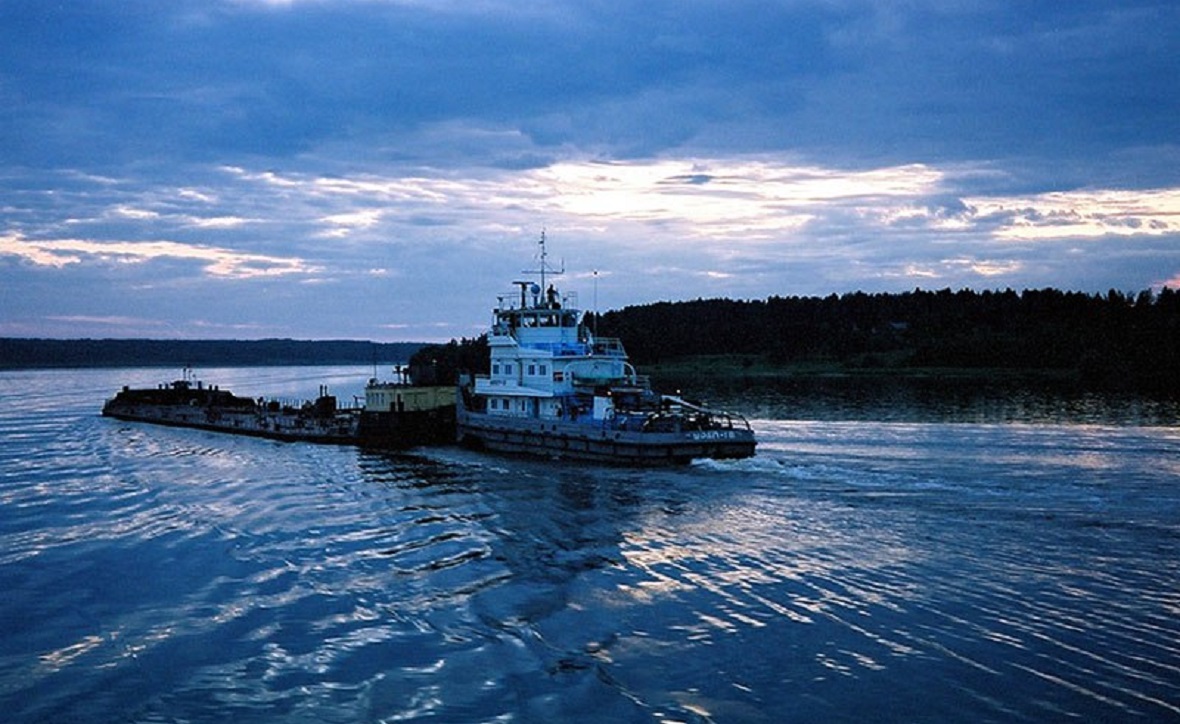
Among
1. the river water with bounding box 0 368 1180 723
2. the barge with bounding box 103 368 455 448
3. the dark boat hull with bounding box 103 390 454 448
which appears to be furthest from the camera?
the barge with bounding box 103 368 455 448

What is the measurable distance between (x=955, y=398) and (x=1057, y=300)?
101437 mm

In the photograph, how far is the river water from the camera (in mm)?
17172

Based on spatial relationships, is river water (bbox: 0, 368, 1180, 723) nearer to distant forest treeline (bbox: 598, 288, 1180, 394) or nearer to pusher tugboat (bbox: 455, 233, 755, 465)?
pusher tugboat (bbox: 455, 233, 755, 465)

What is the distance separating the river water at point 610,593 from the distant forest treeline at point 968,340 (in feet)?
245

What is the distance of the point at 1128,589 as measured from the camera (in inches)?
904

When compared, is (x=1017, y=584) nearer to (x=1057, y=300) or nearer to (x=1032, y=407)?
(x=1032, y=407)

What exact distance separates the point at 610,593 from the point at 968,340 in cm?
14287

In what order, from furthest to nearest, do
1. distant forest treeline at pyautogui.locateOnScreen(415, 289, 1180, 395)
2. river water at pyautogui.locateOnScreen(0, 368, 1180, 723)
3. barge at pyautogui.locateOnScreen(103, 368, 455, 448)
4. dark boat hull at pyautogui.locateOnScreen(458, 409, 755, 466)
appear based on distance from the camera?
distant forest treeline at pyautogui.locateOnScreen(415, 289, 1180, 395) < barge at pyautogui.locateOnScreen(103, 368, 455, 448) < dark boat hull at pyautogui.locateOnScreen(458, 409, 755, 466) < river water at pyautogui.locateOnScreen(0, 368, 1180, 723)

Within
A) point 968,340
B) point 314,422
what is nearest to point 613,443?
point 314,422

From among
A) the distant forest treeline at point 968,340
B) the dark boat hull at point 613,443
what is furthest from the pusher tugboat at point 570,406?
the distant forest treeline at point 968,340

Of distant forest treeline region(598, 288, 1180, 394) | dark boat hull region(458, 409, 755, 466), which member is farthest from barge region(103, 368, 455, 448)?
distant forest treeline region(598, 288, 1180, 394)

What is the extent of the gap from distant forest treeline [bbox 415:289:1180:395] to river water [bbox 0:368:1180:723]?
7454cm

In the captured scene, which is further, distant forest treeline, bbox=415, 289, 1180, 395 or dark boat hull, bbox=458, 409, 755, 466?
distant forest treeline, bbox=415, 289, 1180, 395

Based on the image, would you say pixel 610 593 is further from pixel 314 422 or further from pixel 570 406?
pixel 314 422
